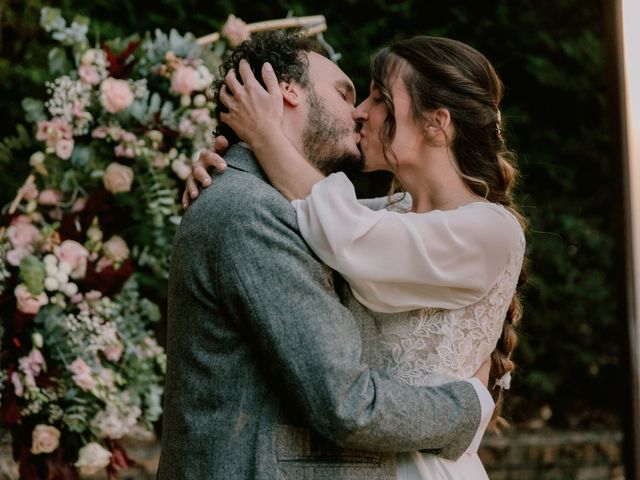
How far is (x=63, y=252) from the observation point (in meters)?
3.27

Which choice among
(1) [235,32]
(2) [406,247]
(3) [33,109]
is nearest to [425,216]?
(2) [406,247]

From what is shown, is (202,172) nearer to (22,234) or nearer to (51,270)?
(51,270)

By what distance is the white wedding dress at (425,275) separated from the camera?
204 centimetres

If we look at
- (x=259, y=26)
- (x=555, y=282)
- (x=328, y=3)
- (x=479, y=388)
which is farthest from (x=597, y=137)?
(x=479, y=388)

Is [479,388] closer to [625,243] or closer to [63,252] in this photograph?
[625,243]

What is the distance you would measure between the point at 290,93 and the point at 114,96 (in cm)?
117

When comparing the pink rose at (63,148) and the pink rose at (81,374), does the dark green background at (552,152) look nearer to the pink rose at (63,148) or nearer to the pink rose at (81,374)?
the pink rose at (63,148)

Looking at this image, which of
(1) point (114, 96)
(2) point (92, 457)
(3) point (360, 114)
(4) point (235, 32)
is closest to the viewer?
(3) point (360, 114)

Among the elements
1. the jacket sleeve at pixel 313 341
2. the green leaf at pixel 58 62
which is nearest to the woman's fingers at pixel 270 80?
the jacket sleeve at pixel 313 341

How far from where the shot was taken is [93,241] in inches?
134

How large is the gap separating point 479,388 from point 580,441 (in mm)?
3926

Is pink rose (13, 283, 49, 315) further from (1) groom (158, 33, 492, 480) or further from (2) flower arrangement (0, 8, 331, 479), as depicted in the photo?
(1) groom (158, 33, 492, 480)

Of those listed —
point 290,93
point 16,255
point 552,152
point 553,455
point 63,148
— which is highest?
point 290,93

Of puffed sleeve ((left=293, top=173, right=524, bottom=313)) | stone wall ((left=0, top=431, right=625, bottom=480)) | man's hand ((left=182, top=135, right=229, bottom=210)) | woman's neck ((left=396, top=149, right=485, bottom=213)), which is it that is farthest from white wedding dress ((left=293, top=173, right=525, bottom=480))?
stone wall ((left=0, top=431, right=625, bottom=480))
